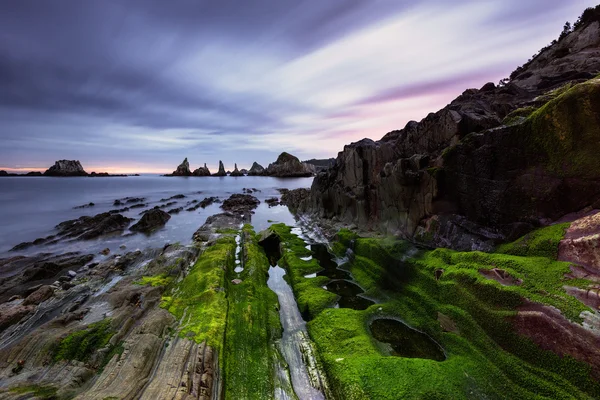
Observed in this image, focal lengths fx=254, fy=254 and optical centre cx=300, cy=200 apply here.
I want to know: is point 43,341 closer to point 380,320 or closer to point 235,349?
point 235,349

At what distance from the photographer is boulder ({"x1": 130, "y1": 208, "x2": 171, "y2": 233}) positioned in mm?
41250

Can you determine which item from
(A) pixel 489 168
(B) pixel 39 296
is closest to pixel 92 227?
(B) pixel 39 296

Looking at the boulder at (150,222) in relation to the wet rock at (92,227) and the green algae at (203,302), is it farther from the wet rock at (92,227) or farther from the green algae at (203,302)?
the green algae at (203,302)

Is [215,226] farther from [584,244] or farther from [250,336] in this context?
[584,244]

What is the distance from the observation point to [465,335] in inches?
448

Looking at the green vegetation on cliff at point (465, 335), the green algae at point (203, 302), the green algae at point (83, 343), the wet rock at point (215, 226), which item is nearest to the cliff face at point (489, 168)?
the green vegetation on cliff at point (465, 335)

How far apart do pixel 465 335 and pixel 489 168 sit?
31.9ft

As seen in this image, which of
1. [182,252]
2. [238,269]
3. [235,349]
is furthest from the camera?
[182,252]

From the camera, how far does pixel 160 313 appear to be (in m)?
13.7

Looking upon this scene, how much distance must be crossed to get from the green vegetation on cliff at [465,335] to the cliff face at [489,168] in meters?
2.10

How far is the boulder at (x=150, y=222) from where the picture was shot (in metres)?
41.2

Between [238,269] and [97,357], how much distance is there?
476 inches

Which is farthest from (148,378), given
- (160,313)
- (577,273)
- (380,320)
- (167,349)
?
(577,273)

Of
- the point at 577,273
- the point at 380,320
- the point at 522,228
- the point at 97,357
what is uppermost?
the point at 522,228
